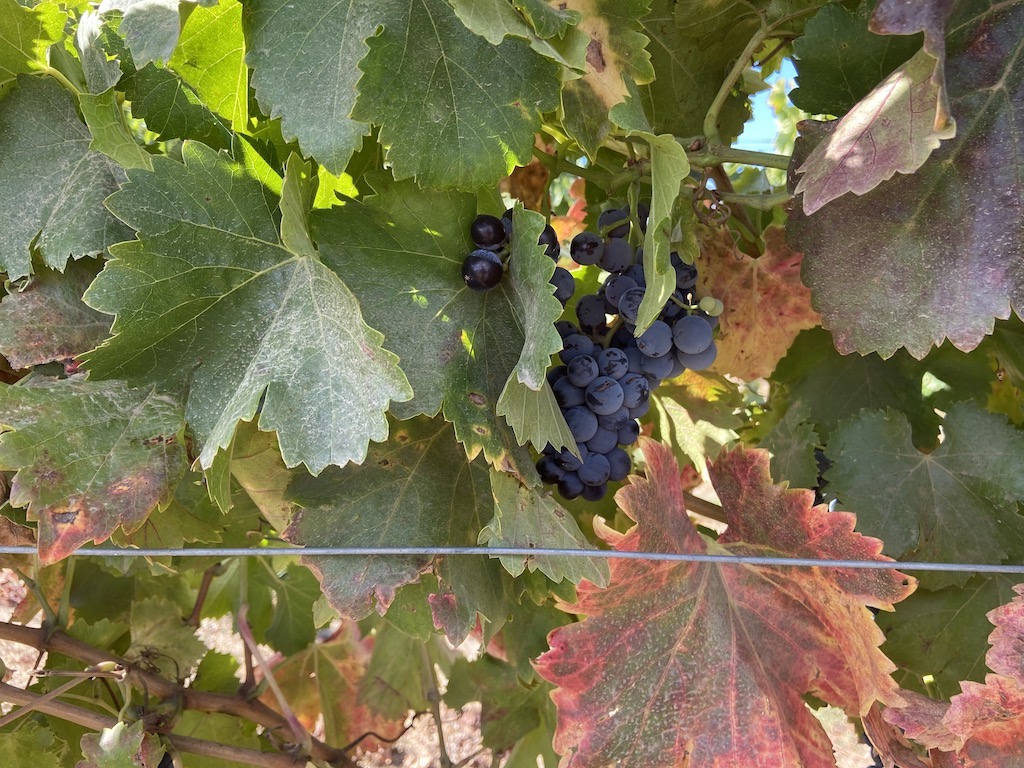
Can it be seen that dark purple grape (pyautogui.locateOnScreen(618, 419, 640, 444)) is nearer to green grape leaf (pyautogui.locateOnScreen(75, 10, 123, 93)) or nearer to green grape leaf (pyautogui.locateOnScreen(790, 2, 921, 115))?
green grape leaf (pyautogui.locateOnScreen(790, 2, 921, 115))

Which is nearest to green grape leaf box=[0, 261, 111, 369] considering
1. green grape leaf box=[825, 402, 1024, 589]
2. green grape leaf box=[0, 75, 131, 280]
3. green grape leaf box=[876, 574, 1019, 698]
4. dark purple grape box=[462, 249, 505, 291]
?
green grape leaf box=[0, 75, 131, 280]

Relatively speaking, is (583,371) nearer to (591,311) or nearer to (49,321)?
(591,311)

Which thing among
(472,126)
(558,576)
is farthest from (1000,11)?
(558,576)

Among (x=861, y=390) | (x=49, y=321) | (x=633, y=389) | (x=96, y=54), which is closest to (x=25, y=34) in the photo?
(x=96, y=54)

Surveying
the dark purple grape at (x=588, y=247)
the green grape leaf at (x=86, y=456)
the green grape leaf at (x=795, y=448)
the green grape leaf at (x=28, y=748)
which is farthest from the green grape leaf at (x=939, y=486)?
the green grape leaf at (x=28, y=748)

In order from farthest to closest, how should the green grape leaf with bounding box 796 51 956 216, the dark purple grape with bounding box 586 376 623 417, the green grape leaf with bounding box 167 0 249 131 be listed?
the dark purple grape with bounding box 586 376 623 417 → the green grape leaf with bounding box 167 0 249 131 → the green grape leaf with bounding box 796 51 956 216

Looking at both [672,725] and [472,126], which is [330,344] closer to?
[472,126]
